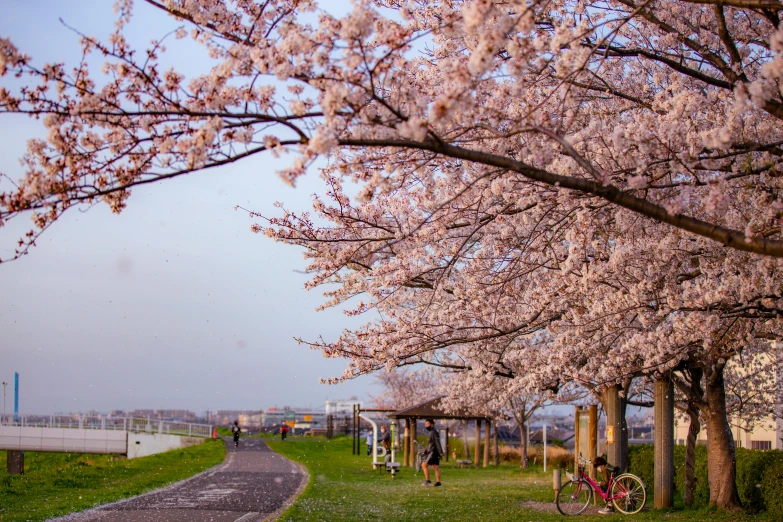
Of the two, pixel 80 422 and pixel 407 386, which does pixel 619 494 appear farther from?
pixel 407 386

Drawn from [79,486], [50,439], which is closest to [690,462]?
[79,486]

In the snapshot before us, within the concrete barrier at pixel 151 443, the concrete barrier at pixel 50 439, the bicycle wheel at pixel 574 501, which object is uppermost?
the bicycle wheel at pixel 574 501

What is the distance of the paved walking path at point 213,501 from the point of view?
39.1 feet

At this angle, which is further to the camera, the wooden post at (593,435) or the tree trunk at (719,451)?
the wooden post at (593,435)

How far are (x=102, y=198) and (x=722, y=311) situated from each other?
22.4 ft

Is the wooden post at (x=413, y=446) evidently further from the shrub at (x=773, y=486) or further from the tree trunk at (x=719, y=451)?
the shrub at (x=773, y=486)

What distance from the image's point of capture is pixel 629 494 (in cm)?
1366

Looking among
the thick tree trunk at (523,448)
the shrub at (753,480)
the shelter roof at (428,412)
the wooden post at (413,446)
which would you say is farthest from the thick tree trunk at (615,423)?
the wooden post at (413,446)

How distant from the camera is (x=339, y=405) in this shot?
100750 mm

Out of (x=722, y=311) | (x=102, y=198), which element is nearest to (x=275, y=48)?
(x=102, y=198)

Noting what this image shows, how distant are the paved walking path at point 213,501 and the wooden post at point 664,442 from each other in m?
6.77

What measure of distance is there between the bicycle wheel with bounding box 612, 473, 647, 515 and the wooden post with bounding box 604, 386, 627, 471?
92cm

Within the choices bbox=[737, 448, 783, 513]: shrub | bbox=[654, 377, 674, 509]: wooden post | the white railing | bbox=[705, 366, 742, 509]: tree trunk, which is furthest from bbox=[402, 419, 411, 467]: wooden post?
bbox=[705, 366, 742, 509]: tree trunk

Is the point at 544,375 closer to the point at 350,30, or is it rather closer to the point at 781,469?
the point at 781,469
